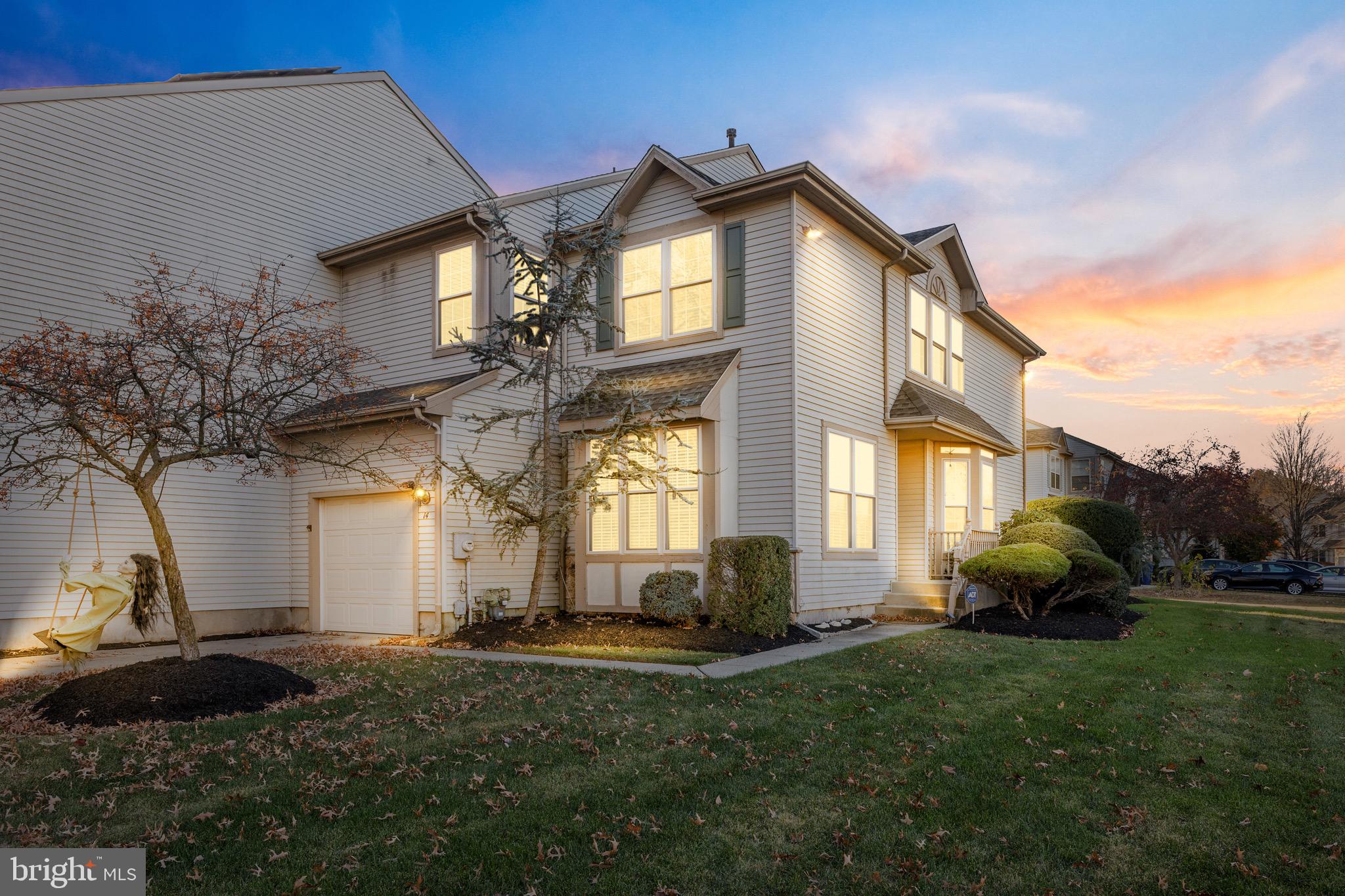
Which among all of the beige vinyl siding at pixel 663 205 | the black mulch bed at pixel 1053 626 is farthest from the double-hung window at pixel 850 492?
the beige vinyl siding at pixel 663 205

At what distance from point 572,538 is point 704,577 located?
2.70 metres

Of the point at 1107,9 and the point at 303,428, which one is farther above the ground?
the point at 1107,9

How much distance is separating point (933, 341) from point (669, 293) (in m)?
6.07

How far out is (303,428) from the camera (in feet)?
44.2

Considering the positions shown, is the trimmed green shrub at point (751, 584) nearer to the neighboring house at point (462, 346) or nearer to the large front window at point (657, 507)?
the neighboring house at point (462, 346)

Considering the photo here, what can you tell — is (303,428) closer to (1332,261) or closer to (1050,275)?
(1050,275)

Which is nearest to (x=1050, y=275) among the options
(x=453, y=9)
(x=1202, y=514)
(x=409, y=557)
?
(x=1202, y=514)

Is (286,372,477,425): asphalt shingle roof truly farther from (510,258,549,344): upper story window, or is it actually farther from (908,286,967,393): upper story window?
(908,286,967,393): upper story window

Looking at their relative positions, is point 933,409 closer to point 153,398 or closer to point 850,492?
point 850,492

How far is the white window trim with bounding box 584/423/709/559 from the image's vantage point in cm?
1198

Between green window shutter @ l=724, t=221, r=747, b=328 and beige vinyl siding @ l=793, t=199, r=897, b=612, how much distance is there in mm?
897

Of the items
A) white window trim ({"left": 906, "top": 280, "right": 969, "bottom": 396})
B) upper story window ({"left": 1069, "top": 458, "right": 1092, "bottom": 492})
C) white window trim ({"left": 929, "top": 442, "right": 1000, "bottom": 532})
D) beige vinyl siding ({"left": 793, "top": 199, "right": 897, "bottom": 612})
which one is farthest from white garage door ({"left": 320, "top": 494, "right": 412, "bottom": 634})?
upper story window ({"left": 1069, "top": 458, "right": 1092, "bottom": 492})

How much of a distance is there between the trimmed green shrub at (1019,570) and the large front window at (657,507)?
458 centimetres

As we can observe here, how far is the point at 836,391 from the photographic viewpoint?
13086 millimetres
